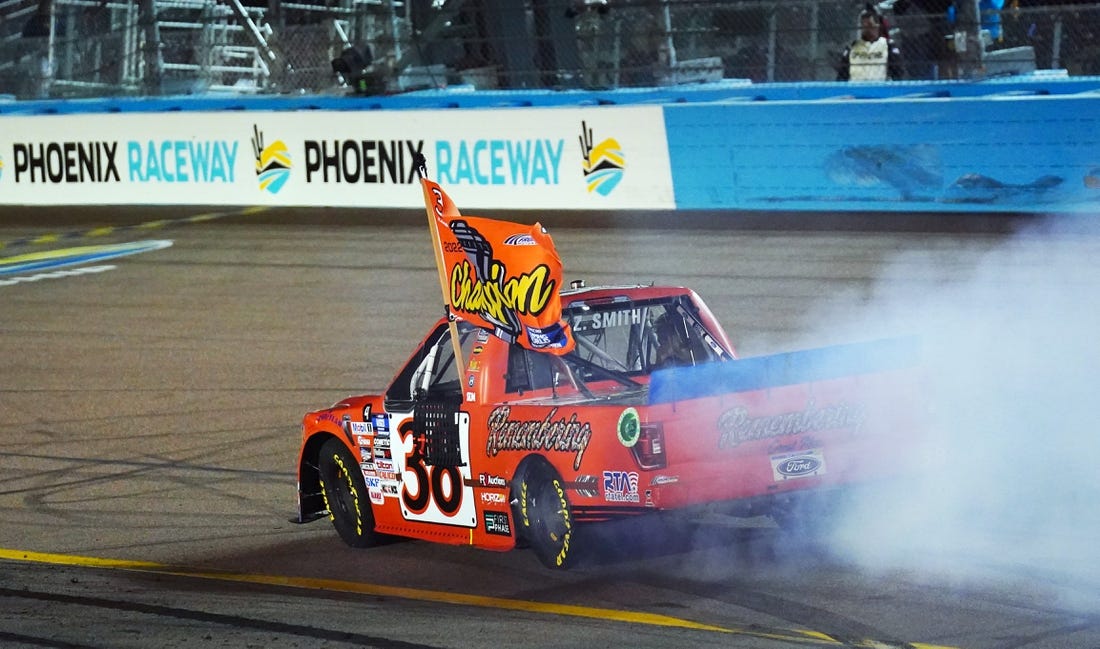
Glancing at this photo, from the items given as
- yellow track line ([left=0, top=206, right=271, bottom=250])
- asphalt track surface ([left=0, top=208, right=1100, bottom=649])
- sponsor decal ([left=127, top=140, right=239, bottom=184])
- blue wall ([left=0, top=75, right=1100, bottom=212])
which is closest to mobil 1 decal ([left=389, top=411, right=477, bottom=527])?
asphalt track surface ([left=0, top=208, right=1100, bottom=649])

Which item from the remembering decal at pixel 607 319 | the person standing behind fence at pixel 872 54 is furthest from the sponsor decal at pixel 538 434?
the person standing behind fence at pixel 872 54

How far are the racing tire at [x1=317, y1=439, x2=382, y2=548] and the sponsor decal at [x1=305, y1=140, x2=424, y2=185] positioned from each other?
44.2 ft

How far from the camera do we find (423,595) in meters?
7.35

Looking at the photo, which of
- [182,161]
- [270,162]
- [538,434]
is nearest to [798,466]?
[538,434]

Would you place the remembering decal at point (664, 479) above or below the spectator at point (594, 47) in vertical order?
below

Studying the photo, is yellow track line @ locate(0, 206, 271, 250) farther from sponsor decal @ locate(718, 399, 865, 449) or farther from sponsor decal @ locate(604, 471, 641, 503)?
sponsor decal @ locate(718, 399, 865, 449)

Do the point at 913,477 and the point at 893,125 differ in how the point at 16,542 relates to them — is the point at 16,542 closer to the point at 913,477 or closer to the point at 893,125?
the point at 913,477

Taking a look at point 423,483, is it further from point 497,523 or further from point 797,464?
point 797,464

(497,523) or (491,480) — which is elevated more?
(491,480)

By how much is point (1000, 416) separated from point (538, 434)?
394 centimetres

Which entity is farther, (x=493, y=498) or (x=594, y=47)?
(x=594, y=47)

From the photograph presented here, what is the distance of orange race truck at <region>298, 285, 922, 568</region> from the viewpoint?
6.84 metres

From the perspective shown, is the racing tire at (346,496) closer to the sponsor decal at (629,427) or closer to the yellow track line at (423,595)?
the yellow track line at (423,595)

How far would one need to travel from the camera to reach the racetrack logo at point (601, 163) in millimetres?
20203
